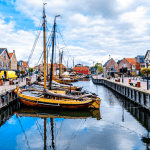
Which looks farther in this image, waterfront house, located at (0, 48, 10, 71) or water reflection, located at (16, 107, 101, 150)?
waterfront house, located at (0, 48, 10, 71)

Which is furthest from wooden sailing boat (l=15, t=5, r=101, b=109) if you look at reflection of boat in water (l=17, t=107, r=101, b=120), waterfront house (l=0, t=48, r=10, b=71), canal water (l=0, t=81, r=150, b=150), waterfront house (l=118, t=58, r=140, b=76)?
waterfront house (l=118, t=58, r=140, b=76)

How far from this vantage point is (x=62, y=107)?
19859 millimetres

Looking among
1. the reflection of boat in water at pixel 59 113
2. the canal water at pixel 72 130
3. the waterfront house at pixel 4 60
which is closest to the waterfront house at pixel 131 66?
the waterfront house at pixel 4 60

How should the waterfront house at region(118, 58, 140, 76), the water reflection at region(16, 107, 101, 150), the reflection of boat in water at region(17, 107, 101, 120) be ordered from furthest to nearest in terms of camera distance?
1. the waterfront house at region(118, 58, 140, 76)
2. the reflection of boat in water at region(17, 107, 101, 120)
3. the water reflection at region(16, 107, 101, 150)

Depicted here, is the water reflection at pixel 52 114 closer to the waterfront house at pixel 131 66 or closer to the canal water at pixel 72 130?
the canal water at pixel 72 130

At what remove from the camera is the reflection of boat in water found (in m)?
18.2

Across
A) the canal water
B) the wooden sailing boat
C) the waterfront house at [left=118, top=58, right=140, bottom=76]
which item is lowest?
the canal water

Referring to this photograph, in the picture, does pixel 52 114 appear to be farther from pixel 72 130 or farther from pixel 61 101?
pixel 72 130

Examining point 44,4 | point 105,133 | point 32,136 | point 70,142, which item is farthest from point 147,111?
point 44,4

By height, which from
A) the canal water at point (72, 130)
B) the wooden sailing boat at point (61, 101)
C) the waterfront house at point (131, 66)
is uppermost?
the waterfront house at point (131, 66)

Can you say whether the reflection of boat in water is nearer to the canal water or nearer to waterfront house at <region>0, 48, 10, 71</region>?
the canal water

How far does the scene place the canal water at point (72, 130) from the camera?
11.2m

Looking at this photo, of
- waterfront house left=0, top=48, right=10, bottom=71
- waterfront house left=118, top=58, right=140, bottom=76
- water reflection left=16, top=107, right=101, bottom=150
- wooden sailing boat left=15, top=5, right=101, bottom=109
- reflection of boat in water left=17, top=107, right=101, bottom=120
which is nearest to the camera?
water reflection left=16, top=107, right=101, bottom=150

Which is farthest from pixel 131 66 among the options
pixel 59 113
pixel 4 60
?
pixel 59 113
